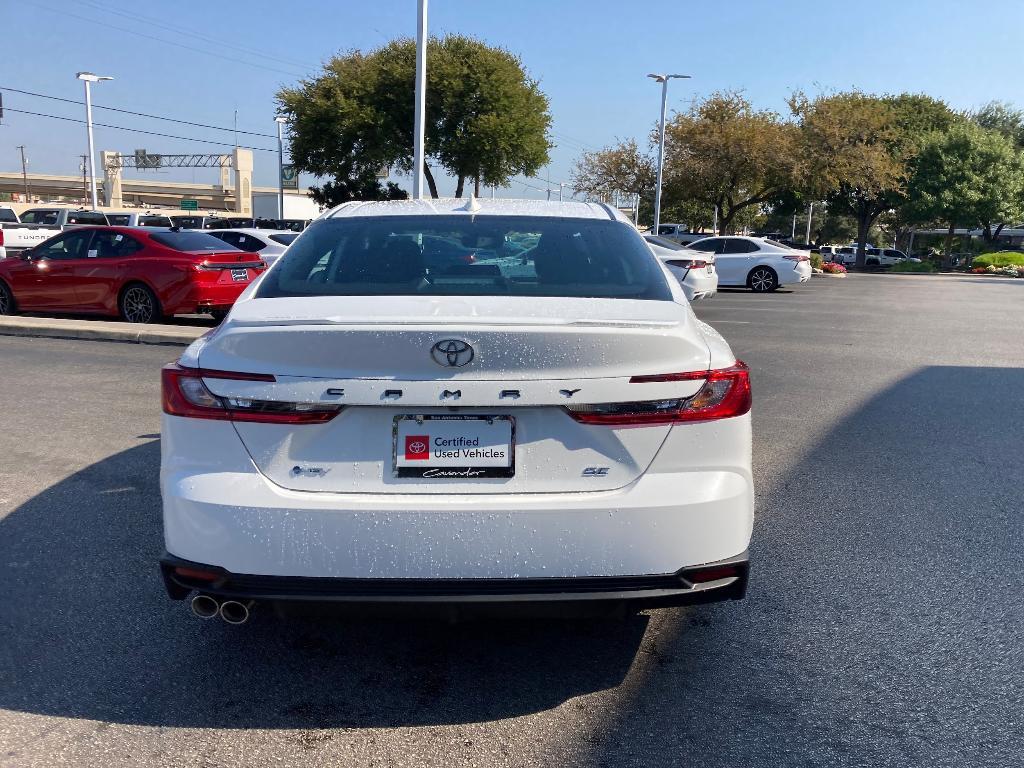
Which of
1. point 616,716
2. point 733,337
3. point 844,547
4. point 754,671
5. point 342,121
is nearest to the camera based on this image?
point 616,716

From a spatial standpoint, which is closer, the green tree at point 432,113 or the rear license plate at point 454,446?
the rear license plate at point 454,446

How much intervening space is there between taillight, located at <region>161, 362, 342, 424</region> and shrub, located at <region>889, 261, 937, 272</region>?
56.5 m

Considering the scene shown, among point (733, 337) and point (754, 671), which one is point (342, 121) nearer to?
point (733, 337)

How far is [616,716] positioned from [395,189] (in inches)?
1748

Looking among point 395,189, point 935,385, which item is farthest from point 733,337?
point 395,189

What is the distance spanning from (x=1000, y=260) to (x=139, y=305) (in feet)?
161

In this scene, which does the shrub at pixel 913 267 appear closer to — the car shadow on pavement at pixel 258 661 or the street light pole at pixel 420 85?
the street light pole at pixel 420 85

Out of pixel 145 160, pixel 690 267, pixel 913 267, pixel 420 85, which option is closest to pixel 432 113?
pixel 420 85

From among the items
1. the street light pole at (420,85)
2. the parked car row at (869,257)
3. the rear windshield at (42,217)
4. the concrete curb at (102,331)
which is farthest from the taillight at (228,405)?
the parked car row at (869,257)

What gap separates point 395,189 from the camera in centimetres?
4578

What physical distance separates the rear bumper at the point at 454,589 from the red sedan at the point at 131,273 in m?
10.5

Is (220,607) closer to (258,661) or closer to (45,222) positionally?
(258,661)

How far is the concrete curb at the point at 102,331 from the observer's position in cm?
1180

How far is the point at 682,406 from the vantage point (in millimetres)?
2934
